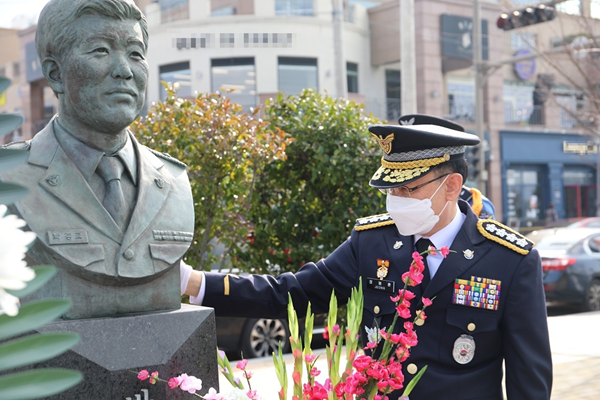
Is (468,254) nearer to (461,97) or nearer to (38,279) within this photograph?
(38,279)

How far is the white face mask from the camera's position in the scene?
2.83m

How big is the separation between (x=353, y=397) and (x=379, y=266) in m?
1.03

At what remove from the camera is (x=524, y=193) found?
29297 millimetres

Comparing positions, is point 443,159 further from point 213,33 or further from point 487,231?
point 213,33

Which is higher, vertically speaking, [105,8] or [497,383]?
[105,8]

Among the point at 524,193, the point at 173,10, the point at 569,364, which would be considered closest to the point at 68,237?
the point at 569,364

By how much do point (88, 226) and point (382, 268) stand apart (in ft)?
3.75

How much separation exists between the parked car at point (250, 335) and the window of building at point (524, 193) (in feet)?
70.5

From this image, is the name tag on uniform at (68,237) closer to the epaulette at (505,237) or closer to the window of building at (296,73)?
the epaulette at (505,237)

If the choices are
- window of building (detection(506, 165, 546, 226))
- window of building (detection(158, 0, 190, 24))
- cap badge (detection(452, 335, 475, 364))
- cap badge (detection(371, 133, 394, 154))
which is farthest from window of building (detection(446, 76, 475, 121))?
cap badge (detection(452, 335, 475, 364))

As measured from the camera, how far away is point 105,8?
2.66 meters

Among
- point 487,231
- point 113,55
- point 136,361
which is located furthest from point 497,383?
point 113,55

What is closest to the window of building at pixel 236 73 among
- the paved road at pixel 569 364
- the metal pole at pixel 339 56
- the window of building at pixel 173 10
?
the window of building at pixel 173 10

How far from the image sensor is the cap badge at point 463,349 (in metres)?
2.78
